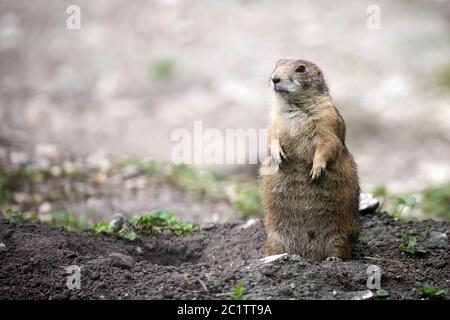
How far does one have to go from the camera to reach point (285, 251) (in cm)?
573

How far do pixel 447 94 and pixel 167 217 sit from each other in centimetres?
636

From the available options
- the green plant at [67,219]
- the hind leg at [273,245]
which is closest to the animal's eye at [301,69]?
the hind leg at [273,245]

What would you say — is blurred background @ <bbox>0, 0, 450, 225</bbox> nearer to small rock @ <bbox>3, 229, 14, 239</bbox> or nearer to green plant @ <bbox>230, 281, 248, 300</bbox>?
small rock @ <bbox>3, 229, 14, 239</bbox>

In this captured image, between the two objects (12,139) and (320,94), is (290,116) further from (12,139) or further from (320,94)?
(12,139)

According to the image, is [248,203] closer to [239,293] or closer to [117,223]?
[117,223]

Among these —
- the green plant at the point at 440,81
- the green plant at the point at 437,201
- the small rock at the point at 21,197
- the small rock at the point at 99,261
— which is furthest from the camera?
the green plant at the point at 440,81

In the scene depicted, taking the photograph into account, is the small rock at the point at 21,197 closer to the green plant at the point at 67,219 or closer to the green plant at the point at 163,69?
the green plant at the point at 67,219

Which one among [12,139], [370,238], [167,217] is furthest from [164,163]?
[370,238]

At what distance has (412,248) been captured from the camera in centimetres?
577

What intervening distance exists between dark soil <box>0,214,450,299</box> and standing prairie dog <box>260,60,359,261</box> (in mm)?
326

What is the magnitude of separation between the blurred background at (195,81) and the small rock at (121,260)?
124 inches

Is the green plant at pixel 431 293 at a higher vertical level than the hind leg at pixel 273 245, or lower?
lower

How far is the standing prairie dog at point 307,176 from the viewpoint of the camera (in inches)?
Answer: 218

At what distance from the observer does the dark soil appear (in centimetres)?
464
